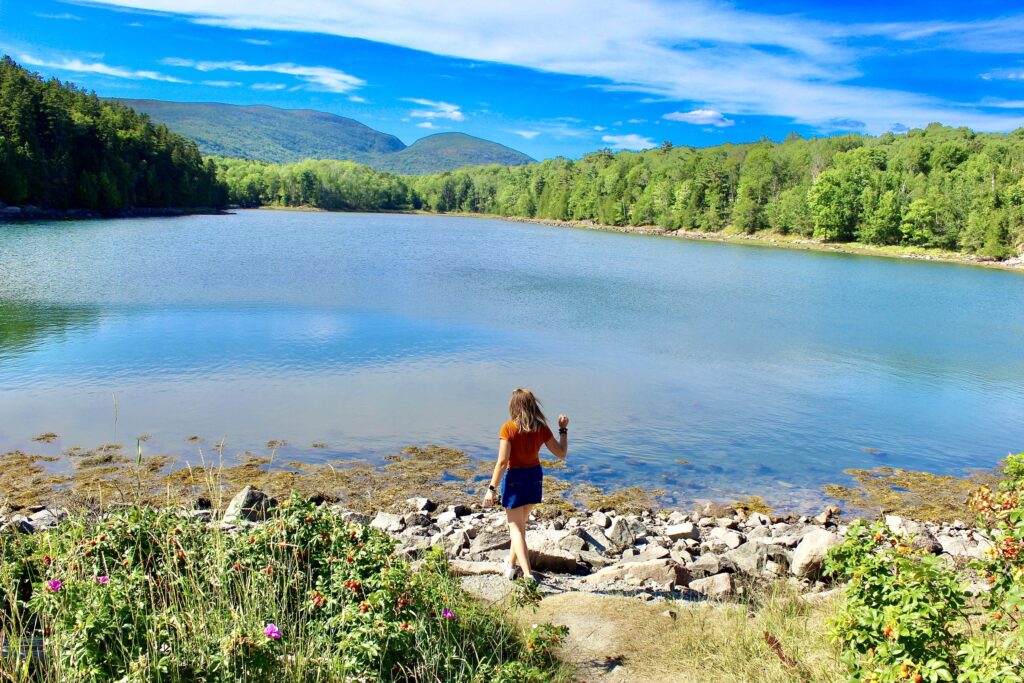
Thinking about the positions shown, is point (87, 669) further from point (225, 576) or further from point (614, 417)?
point (614, 417)

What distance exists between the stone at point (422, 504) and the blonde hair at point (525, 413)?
15.0 ft

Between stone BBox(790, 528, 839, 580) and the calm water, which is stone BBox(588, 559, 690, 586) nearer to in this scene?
stone BBox(790, 528, 839, 580)

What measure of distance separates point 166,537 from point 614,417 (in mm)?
13324

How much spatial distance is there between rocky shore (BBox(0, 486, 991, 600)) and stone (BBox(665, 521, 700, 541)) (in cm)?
1

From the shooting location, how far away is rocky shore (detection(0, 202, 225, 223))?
84.2 metres

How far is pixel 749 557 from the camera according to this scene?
9.59m

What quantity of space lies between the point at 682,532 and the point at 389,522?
4251 mm

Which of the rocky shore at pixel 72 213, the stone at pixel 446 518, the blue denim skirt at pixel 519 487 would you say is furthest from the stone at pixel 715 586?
the rocky shore at pixel 72 213

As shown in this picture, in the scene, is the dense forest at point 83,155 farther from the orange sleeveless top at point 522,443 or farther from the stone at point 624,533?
the orange sleeveless top at point 522,443

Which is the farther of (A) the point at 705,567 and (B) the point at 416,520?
(B) the point at 416,520

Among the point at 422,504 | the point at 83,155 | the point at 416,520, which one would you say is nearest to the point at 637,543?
the point at 416,520

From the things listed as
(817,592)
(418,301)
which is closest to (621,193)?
(418,301)

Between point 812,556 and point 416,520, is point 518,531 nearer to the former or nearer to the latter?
point 416,520

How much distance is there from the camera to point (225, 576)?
16.7 ft
